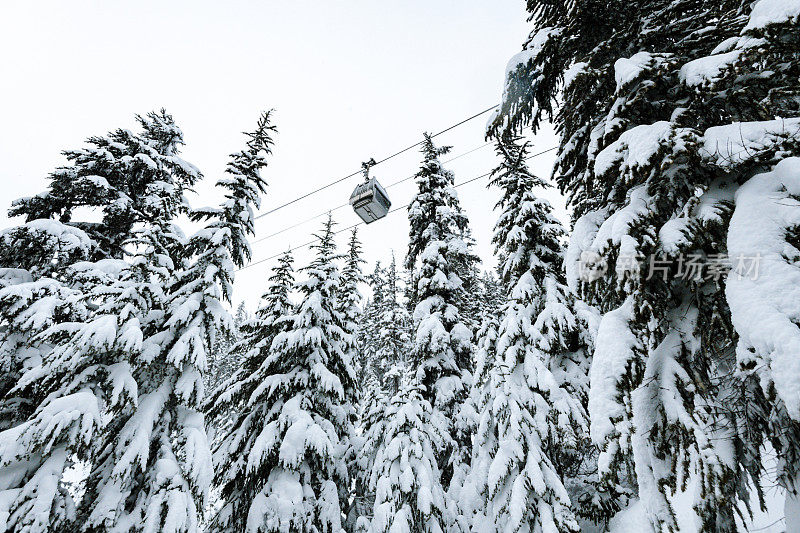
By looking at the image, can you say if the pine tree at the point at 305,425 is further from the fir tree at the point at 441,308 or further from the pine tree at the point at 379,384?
the fir tree at the point at 441,308

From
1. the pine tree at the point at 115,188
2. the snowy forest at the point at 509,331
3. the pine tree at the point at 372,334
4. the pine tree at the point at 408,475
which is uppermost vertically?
the pine tree at the point at 115,188

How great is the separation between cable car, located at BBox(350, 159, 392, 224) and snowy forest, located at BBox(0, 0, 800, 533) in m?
2.87

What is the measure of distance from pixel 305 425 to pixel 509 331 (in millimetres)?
6322

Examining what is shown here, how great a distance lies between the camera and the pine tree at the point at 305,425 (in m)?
10.4

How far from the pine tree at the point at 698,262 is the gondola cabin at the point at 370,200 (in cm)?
775

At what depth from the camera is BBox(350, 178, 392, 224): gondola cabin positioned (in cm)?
1174

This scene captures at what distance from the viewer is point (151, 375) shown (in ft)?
31.6

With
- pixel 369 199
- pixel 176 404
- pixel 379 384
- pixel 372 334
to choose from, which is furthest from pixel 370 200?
pixel 372 334

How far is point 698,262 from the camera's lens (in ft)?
11.2

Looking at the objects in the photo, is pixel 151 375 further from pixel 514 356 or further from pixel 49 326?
pixel 514 356

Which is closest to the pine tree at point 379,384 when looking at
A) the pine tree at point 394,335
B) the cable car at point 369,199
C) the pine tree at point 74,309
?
the pine tree at point 394,335

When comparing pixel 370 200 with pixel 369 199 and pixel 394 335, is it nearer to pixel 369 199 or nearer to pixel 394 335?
pixel 369 199

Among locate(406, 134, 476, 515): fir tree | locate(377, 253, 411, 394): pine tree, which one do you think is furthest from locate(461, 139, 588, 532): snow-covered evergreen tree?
locate(377, 253, 411, 394): pine tree

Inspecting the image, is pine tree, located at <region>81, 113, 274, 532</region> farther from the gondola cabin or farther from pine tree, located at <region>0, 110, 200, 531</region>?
the gondola cabin
